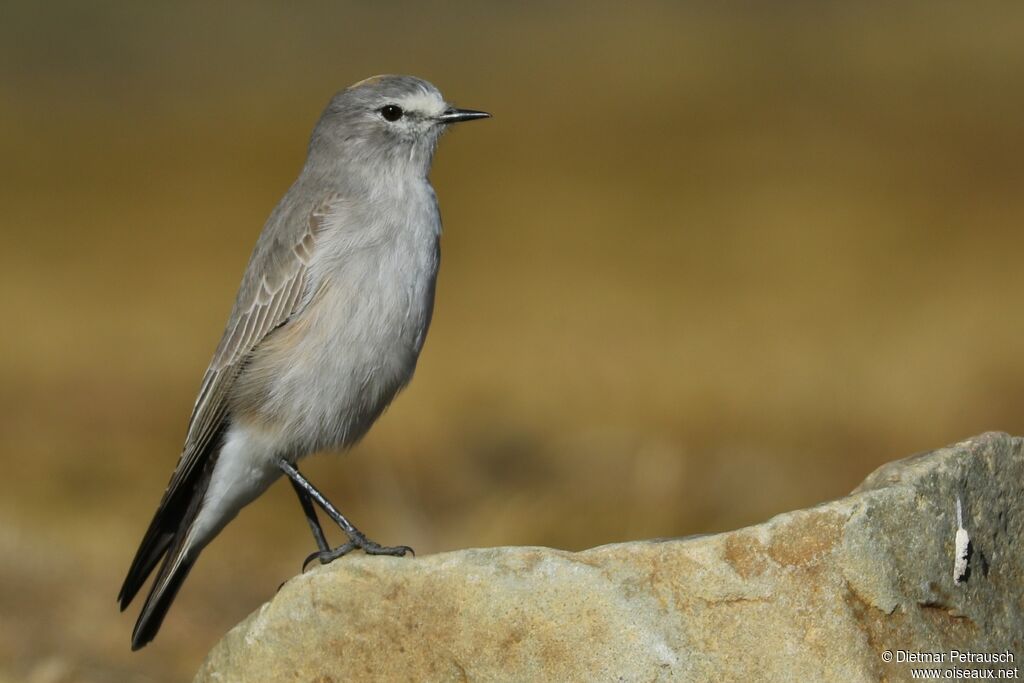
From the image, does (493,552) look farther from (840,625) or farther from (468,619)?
(840,625)

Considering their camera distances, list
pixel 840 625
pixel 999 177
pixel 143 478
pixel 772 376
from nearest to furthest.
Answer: pixel 840 625 → pixel 143 478 → pixel 772 376 → pixel 999 177

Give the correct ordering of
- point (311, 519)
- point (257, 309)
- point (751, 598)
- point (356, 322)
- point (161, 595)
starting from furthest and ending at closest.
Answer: point (311, 519) < point (257, 309) < point (161, 595) < point (356, 322) < point (751, 598)

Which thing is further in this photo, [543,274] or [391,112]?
[543,274]

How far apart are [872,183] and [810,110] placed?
387 centimetres

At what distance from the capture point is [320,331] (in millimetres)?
6898

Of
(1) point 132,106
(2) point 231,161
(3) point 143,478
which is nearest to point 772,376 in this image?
(3) point 143,478

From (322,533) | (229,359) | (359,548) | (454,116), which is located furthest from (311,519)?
(454,116)

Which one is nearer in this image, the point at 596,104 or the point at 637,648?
the point at 637,648

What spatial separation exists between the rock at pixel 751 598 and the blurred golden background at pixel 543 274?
289 cm

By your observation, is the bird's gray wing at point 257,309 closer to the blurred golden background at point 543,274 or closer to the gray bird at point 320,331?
the gray bird at point 320,331

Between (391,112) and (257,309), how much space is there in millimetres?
1205

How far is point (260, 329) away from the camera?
23.5 ft

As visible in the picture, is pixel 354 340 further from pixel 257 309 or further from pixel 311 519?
pixel 311 519

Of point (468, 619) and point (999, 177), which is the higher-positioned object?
point (999, 177)
